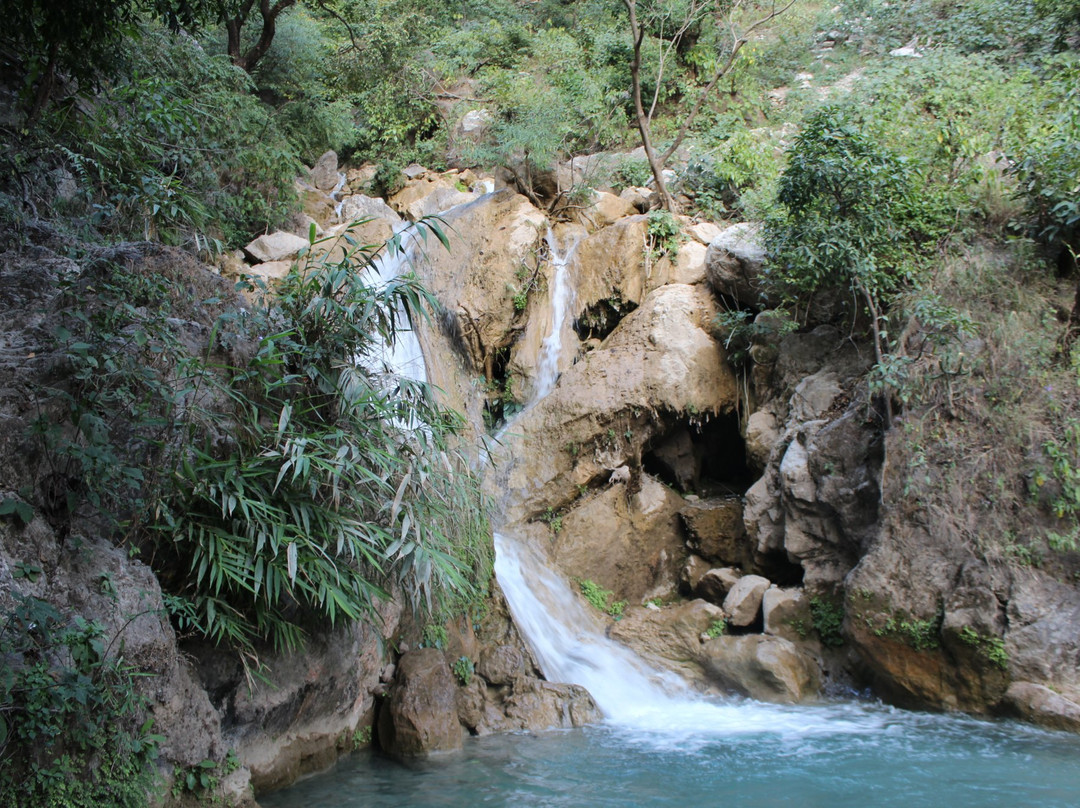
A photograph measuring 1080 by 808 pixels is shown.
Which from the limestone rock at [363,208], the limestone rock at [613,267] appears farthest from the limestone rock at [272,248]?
the limestone rock at [613,267]

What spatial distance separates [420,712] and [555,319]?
20.8 ft

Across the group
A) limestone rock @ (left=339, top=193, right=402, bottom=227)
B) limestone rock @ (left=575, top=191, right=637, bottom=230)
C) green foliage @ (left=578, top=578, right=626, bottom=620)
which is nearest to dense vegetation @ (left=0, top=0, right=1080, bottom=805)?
limestone rock @ (left=575, top=191, right=637, bottom=230)

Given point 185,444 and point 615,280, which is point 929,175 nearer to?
point 615,280

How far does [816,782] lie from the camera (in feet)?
18.5

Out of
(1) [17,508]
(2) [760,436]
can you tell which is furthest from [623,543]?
(1) [17,508]

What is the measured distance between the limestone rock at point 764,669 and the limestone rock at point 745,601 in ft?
1.55

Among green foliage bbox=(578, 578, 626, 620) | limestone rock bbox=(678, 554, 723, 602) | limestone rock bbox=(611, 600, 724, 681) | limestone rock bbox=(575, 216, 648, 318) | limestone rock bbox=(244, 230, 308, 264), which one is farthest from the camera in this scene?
limestone rock bbox=(244, 230, 308, 264)

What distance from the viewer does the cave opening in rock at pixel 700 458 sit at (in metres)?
10.4

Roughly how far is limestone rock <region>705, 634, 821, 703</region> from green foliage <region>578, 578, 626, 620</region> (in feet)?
4.98

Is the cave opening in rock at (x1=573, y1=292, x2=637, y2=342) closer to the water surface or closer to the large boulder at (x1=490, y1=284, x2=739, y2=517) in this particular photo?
the large boulder at (x1=490, y1=284, x2=739, y2=517)

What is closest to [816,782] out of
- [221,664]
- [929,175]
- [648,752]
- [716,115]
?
[648,752]

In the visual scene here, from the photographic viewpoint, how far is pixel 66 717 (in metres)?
3.83

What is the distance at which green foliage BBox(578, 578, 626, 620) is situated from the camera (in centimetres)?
907

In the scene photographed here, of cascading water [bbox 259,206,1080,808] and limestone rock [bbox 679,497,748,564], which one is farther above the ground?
limestone rock [bbox 679,497,748,564]
